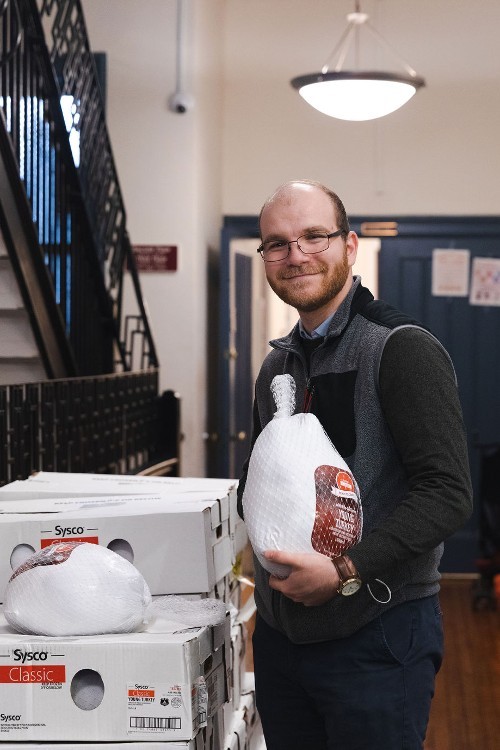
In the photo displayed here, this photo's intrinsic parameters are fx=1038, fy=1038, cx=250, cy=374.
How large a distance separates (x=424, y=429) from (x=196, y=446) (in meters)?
4.75

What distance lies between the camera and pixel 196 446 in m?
6.30

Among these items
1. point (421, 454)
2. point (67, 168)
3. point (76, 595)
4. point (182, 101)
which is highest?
point (182, 101)

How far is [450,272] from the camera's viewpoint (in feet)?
22.3

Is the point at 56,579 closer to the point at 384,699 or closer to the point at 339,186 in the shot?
the point at 384,699

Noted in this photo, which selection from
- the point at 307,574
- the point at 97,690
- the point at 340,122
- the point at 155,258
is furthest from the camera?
the point at 340,122

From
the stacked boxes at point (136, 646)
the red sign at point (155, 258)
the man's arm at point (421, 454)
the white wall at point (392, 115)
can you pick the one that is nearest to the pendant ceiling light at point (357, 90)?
the red sign at point (155, 258)

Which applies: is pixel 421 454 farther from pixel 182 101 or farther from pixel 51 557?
pixel 182 101

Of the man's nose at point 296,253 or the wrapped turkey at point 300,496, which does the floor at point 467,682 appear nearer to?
the wrapped turkey at point 300,496

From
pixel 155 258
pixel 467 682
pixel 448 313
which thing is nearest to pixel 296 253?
pixel 467 682

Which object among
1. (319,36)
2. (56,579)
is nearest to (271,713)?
(56,579)

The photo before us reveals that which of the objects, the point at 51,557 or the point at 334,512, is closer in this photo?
the point at 334,512

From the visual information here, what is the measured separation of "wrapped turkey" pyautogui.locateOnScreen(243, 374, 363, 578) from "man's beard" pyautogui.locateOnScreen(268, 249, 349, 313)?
227 millimetres

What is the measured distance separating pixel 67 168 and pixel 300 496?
10.8ft

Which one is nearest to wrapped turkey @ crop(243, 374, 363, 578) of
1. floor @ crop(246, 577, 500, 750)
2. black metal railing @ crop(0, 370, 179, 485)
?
black metal railing @ crop(0, 370, 179, 485)
